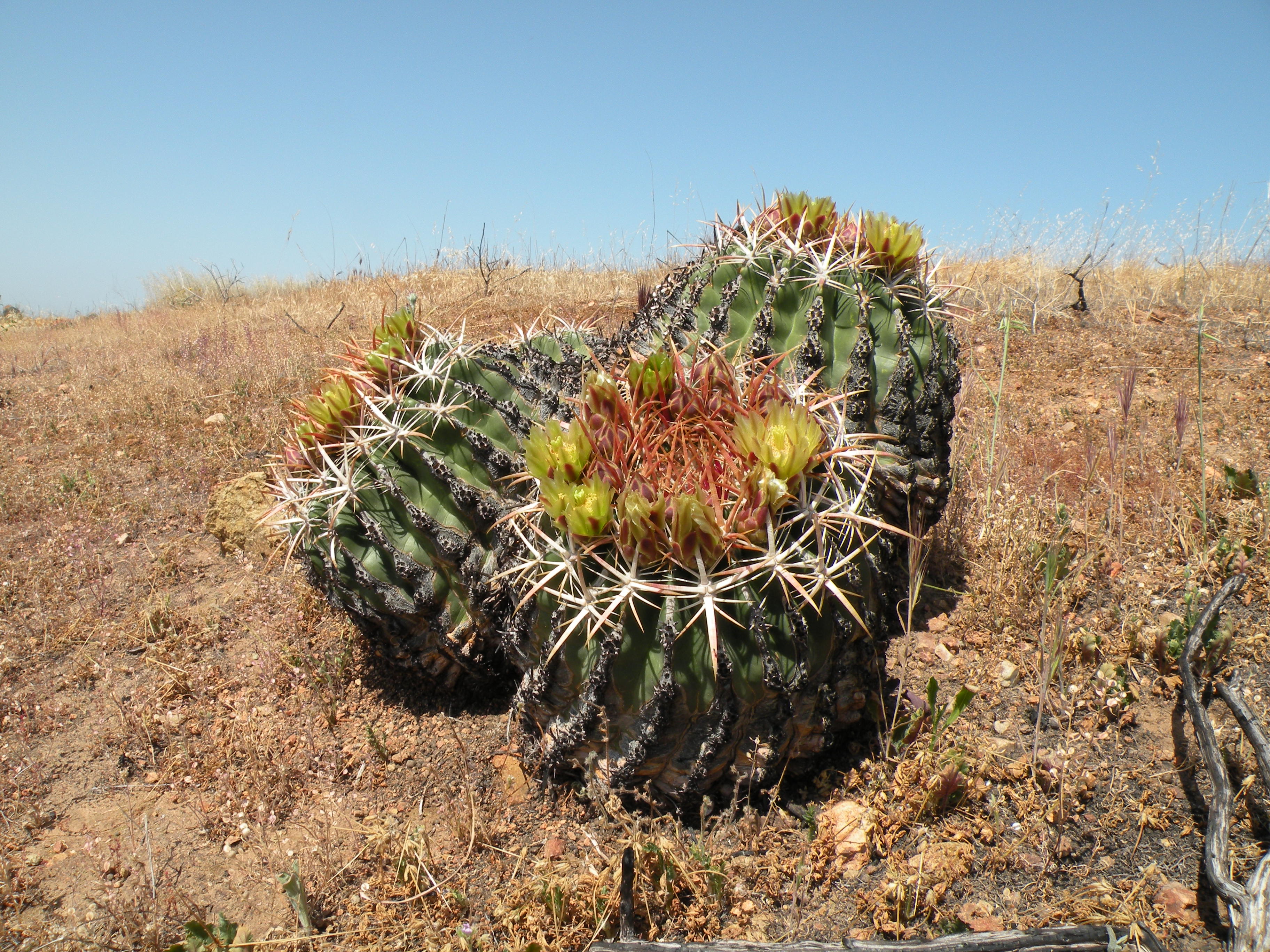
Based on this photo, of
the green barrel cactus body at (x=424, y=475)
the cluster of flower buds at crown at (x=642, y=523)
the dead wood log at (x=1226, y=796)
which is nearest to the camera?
the dead wood log at (x=1226, y=796)

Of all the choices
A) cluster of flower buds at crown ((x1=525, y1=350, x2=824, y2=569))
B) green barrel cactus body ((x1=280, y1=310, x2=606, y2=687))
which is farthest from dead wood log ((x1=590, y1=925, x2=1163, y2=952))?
green barrel cactus body ((x1=280, y1=310, x2=606, y2=687))

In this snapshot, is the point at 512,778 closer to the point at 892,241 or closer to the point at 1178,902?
the point at 1178,902

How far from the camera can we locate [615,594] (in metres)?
2.08

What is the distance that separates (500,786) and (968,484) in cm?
310

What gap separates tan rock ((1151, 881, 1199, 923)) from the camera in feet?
6.66

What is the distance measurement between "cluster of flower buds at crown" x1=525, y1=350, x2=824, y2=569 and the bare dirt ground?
36.3 inches

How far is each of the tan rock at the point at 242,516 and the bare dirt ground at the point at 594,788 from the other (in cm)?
11

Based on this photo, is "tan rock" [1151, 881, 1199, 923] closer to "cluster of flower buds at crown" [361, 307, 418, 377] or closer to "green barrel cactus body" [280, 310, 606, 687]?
"green barrel cactus body" [280, 310, 606, 687]

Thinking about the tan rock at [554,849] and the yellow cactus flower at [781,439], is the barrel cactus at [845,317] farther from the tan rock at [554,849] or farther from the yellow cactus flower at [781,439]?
the tan rock at [554,849]

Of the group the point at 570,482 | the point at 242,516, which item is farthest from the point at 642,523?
the point at 242,516

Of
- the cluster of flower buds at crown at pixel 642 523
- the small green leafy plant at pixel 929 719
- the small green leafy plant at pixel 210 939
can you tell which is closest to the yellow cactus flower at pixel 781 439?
the cluster of flower buds at crown at pixel 642 523

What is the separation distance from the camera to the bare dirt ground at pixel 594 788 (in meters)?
2.23

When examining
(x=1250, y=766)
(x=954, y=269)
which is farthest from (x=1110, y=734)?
(x=954, y=269)

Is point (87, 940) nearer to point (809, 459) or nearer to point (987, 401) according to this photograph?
point (809, 459)
